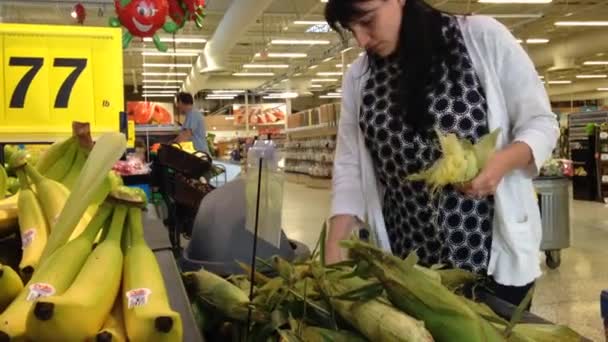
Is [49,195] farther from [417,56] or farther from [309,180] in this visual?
[309,180]

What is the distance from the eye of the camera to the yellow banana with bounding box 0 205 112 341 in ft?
2.11

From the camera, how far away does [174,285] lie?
2.90ft

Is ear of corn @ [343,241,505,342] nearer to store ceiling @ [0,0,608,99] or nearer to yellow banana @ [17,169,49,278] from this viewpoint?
yellow banana @ [17,169,49,278]

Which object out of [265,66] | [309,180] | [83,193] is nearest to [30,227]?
[83,193]

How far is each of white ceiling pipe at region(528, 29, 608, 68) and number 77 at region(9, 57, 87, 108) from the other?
52.4 ft

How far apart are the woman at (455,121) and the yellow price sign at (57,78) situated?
4.80ft

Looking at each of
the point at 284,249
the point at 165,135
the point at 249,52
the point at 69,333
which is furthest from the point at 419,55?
the point at 249,52

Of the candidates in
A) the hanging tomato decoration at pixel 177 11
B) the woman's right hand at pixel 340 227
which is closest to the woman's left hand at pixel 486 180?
the woman's right hand at pixel 340 227

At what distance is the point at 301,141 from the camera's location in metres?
16.6

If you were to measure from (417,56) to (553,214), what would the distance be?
177 inches

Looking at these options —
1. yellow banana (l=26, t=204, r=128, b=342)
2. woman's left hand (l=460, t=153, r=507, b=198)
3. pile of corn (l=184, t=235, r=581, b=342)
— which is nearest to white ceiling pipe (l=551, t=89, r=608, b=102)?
woman's left hand (l=460, t=153, r=507, b=198)

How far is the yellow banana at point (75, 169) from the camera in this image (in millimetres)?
1480

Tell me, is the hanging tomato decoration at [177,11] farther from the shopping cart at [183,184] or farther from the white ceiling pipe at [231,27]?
the white ceiling pipe at [231,27]

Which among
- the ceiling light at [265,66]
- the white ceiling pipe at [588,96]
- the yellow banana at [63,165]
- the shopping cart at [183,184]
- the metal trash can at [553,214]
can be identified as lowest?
the metal trash can at [553,214]
